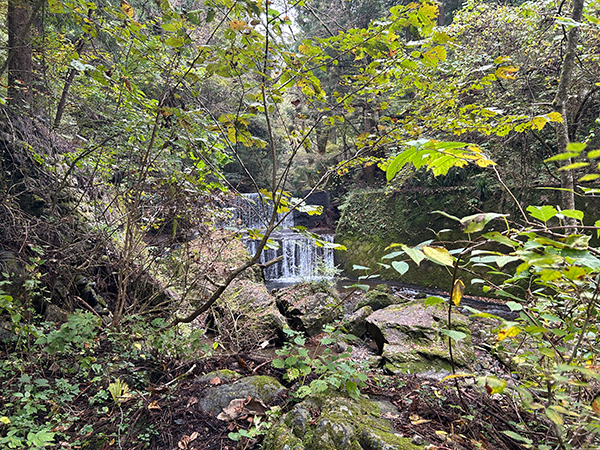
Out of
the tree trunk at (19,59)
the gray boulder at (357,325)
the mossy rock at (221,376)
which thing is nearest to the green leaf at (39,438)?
the mossy rock at (221,376)

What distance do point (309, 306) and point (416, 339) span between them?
1.94 m

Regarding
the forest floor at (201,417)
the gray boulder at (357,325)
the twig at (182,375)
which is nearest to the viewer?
the forest floor at (201,417)

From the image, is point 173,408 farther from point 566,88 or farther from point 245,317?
point 566,88

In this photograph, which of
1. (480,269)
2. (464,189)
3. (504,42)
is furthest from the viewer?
(464,189)

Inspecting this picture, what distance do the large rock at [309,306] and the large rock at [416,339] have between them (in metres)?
0.84

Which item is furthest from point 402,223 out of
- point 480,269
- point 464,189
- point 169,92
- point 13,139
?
point 13,139

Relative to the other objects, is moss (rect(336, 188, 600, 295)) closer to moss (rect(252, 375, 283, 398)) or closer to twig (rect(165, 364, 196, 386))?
moss (rect(252, 375, 283, 398))

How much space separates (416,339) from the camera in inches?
163

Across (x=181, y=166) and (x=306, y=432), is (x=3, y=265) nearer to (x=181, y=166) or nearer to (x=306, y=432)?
(x=181, y=166)

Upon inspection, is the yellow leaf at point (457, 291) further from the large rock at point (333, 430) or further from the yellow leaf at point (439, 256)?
the large rock at point (333, 430)

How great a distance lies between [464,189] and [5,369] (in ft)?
33.7

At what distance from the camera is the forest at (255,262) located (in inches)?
45.8

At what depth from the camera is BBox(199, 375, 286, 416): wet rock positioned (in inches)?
90.0

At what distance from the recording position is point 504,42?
5.40 metres
